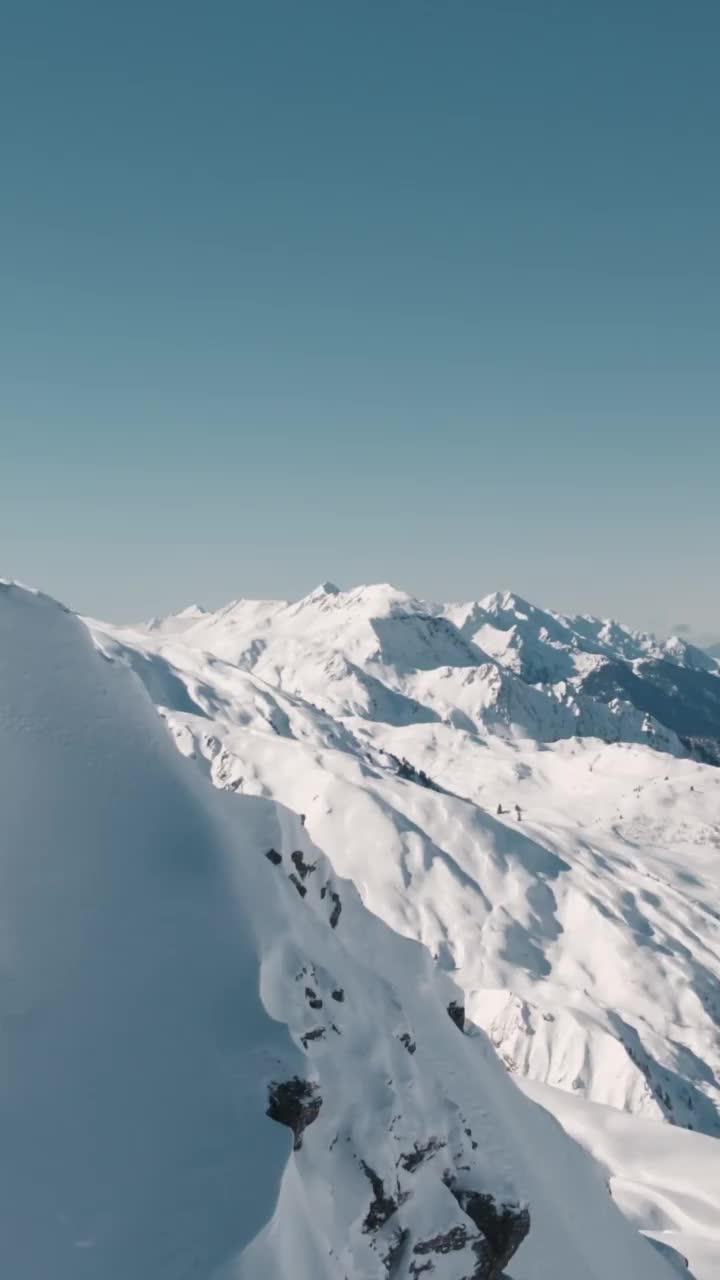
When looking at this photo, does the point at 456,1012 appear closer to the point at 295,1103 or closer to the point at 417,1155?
the point at 417,1155

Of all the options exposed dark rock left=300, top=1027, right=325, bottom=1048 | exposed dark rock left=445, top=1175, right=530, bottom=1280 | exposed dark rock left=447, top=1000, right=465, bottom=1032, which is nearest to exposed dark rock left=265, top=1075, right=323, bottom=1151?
exposed dark rock left=300, top=1027, right=325, bottom=1048

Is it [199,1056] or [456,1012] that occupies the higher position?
[199,1056]

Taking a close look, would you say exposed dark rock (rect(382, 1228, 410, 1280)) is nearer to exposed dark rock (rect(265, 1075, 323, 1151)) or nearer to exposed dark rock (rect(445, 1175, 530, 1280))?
exposed dark rock (rect(445, 1175, 530, 1280))

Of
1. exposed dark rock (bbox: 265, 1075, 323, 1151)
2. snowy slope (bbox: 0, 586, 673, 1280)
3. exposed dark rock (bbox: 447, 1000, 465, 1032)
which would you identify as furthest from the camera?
exposed dark rock (bbox: 447, 1000, 465, 1032)

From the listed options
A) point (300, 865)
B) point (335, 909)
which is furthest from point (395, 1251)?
point (300, 865)

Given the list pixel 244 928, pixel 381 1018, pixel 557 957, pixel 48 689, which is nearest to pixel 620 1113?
pixel 381 1018
